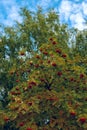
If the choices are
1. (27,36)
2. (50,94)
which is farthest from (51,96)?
(27,36)

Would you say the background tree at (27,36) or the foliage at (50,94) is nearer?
the foliage at (50,94)

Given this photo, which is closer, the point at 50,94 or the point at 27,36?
the point at 50,94

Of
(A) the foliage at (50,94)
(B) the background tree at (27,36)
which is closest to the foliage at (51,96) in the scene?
(A) the foliage at (50,94)

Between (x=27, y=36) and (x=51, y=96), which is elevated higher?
(x=27, y=36)

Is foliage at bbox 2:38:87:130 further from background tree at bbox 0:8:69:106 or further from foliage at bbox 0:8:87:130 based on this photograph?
background tree at bbox 0:8:69:106

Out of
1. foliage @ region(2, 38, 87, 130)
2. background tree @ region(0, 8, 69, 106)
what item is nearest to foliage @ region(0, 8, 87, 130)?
foliage @ region(2, 38, 87, 130)

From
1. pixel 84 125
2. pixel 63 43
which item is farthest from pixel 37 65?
pixel 63 43

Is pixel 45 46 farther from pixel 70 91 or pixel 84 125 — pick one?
pixel 84 125

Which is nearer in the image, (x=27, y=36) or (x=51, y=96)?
(x=51, y=96)

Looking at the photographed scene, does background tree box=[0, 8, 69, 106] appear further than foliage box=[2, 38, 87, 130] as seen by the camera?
Yes

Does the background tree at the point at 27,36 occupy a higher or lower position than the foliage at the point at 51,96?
higher

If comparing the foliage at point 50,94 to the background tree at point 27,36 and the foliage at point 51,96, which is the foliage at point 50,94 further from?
the background tree at point 27,36

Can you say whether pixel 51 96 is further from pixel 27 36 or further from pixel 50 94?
pixel 27 36

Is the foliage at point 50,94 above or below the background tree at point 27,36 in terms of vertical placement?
below
